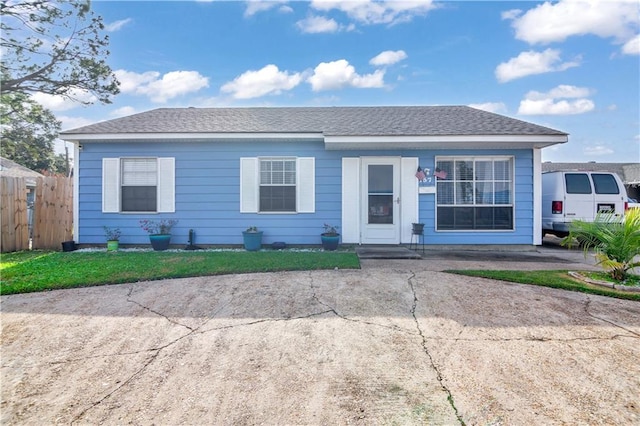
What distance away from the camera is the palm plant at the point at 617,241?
5007 mm

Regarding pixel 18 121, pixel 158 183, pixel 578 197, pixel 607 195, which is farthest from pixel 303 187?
pixel 18 121

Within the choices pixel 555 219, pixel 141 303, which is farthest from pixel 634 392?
pixel 555 219

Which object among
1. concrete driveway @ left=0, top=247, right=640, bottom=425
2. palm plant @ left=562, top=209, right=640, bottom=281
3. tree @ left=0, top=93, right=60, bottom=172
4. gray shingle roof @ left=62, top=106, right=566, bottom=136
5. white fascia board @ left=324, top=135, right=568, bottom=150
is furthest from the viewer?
tree @ left=0, top=93, right=60, bottom=172

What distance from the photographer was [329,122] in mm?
9203

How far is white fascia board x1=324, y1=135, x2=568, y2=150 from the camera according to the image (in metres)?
7.83

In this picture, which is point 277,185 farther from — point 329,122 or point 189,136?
point 189,136

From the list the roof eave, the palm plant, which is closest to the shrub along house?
the roof eave

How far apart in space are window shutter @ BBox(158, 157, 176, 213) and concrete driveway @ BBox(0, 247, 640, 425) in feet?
13.5

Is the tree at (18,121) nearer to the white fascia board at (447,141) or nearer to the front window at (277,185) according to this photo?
the front window at (277,185)

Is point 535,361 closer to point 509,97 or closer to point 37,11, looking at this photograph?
point 509,97

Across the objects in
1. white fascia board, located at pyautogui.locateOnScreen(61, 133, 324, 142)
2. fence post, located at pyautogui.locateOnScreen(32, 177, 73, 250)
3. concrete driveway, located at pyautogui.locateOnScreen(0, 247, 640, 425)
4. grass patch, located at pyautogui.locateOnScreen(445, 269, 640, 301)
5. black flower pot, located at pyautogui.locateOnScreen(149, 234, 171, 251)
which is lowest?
concrete driveway, located at pyautogui.locateOnScreen(0, 247, 640, 425)

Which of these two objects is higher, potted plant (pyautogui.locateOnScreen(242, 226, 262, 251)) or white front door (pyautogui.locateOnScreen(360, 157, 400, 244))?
white front door (pyautogui.locateOnScreen(360, 157, 400, 244))

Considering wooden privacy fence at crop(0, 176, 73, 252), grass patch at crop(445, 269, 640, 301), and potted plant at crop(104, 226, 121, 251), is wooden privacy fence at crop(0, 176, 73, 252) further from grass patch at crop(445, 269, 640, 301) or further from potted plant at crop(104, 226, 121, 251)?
grass patch at crop(445, 269, 640, 301)

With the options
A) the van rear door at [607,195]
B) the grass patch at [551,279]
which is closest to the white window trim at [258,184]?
the grass patch at [551,279]
